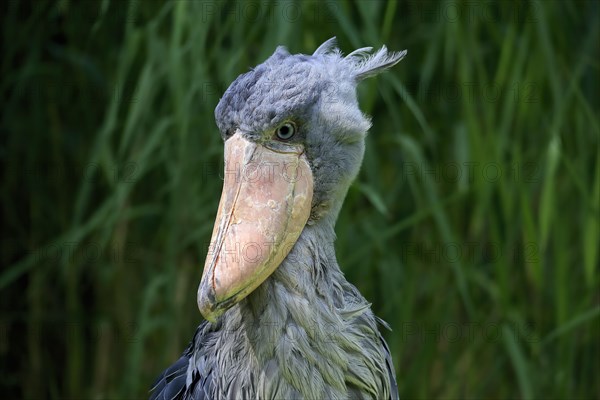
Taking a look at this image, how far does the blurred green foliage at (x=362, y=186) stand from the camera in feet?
6.61

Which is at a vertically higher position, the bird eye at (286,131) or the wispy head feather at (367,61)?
the wispy head feather at (367,61)

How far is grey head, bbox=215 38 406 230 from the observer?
134cm

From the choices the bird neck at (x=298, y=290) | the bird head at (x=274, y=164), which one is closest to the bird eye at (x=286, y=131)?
the bird head at (x=274, y=164)

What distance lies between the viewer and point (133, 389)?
2.38m

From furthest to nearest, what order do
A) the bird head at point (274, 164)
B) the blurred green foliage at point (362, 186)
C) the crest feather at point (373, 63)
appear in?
the blurred green foliage at point (362, 186)
the crest feather at point (373, 63)
the bird head at point (274, 164)

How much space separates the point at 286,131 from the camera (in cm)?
138

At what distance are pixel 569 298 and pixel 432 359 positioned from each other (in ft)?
1.39

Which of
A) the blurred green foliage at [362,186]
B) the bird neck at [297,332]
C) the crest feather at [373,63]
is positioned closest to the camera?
the bird neck at [297,332]

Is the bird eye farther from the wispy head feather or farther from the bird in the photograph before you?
the wispy head feather

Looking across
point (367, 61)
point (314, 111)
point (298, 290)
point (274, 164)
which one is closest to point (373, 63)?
point (367, 61)

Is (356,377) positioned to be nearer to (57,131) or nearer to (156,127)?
(156,127)

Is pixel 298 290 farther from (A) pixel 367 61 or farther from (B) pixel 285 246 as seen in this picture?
(A) pixel 367 61

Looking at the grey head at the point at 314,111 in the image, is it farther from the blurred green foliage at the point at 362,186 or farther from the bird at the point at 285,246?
the blurred green foliage at the point at 362,186

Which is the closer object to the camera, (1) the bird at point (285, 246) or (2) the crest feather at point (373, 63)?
(1) the bird at point (285, 246)
